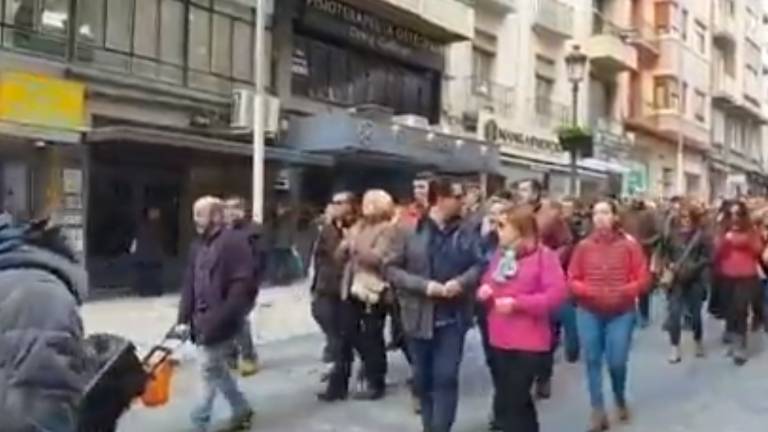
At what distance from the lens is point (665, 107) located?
44.1m

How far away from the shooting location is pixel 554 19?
1361 inches

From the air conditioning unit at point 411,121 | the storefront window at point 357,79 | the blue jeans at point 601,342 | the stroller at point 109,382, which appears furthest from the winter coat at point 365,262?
the air conditioning unit at point 411,121

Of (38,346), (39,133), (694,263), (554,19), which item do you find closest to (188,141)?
(39,133)

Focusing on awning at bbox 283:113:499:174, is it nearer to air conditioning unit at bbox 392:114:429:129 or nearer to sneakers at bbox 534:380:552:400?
air conditioning unit at bbox 392:114:429:129

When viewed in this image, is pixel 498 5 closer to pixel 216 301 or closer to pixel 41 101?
pixel 41 101

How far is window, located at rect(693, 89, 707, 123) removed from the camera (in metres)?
48.5

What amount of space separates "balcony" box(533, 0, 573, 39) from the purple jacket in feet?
86.8

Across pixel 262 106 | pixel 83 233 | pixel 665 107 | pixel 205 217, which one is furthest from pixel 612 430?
pixel 665 107

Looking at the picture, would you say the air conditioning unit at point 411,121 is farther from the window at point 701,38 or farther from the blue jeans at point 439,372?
the window at point 701,38

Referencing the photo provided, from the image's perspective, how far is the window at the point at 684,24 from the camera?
46656 millimetres

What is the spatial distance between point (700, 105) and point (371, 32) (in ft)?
88.7

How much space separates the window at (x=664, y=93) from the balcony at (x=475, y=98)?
1366 centimetres

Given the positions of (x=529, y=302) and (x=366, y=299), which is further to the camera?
(x=366, y=299)

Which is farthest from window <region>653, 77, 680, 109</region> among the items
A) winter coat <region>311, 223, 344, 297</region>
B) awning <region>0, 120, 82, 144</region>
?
winter coat <region>311, 223, 344, 297</region>
